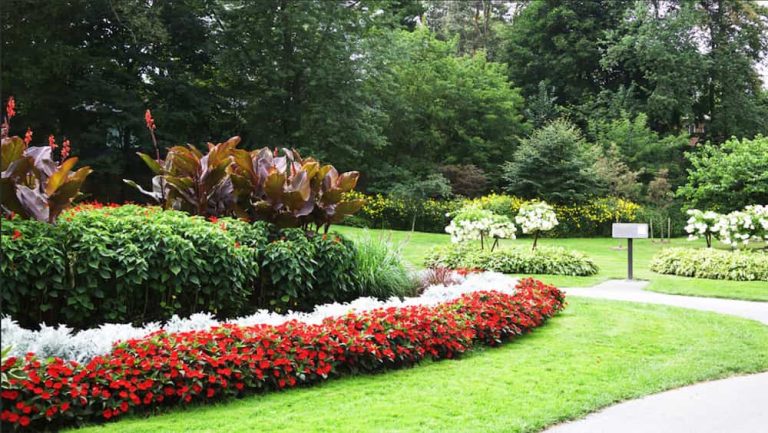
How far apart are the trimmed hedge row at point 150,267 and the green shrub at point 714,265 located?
7009mm

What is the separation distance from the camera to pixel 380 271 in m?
6.57

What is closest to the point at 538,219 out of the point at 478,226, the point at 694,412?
the point at 478,226

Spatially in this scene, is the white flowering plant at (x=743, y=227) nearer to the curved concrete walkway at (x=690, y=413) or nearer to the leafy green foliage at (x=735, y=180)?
the leafy green foliage at (x=735, y=180)

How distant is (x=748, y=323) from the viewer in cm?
639

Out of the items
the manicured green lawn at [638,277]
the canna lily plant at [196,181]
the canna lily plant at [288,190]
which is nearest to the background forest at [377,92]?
the manicured green lawn at [638,277]

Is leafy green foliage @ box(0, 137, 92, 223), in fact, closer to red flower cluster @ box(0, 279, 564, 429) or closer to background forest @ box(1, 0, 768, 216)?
red flower cluster @ box(0, 279, 564, 429)

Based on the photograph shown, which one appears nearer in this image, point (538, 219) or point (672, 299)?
point (672, 299)

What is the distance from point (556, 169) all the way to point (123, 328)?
702 inches

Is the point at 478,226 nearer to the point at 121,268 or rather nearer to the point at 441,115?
the point at 121,268

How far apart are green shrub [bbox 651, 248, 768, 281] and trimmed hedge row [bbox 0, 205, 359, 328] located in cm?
701

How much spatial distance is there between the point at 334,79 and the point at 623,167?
9929 millimetres

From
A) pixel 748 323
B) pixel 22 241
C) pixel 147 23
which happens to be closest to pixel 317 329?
pixel 22 241

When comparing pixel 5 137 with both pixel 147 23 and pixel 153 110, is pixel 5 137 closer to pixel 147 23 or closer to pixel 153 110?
pixel 147 23

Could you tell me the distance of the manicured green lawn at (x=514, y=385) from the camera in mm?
3449
